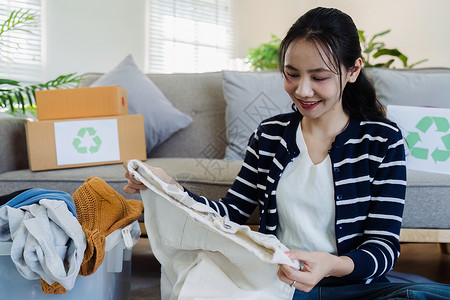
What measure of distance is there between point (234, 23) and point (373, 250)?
4.11 m

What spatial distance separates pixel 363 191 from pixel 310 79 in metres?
0.24

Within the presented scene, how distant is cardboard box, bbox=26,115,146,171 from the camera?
1586mm

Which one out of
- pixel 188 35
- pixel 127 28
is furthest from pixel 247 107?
pixel 188 35

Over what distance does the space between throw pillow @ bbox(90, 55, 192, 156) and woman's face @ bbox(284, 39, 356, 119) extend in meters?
1.01

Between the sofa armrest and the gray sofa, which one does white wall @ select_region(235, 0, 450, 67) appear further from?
the sofa armrest

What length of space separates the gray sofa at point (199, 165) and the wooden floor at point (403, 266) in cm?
29

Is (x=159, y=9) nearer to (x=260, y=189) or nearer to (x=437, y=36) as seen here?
(x=437, y=36)

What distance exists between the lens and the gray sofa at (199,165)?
4.62 feet

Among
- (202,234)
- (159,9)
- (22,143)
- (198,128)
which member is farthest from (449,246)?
(159,9)

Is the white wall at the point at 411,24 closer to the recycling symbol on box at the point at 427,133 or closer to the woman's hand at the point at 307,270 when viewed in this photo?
the recycling symbol on box at the point at 427,133

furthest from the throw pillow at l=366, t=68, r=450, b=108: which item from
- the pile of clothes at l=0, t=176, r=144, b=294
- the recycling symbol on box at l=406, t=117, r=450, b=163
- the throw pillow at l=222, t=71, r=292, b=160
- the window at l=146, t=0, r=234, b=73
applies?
the window at l=146, t=0, r=234, b=73

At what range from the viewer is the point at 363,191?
0.90 m

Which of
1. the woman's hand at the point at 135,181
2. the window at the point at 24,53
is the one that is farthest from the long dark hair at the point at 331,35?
the window at the point at 24,53

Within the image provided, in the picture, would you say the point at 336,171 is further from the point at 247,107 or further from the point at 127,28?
the point at 127,28
